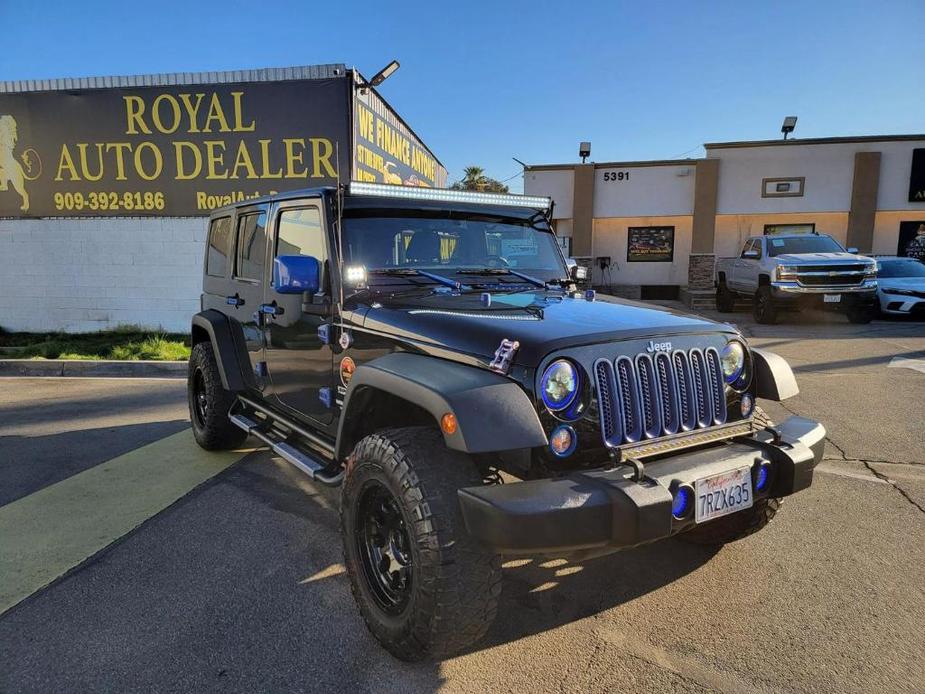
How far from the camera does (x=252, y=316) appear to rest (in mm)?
4145

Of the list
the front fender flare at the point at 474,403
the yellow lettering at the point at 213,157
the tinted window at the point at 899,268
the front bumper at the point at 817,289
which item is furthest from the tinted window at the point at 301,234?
the tinted window at the point at 899,268

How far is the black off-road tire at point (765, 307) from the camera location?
12781 millimetres

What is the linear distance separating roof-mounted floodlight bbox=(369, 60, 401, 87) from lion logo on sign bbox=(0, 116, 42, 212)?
6226mm

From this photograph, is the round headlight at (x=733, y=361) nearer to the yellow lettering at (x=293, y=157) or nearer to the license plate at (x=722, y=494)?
the license plate at (x=722, y=494)

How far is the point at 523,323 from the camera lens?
254 cm

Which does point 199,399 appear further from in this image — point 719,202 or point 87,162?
point 719,202

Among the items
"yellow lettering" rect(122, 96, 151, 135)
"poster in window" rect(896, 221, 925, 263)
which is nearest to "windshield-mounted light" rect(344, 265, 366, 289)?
"yellow lettering" rect(122, 96, 151, 135)

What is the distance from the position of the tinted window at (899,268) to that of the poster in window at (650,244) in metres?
6.73

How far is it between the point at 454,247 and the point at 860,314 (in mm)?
11935

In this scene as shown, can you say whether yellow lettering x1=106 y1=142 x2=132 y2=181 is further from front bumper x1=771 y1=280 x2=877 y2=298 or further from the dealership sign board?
front bumper x1=771 y1=280 x2=877 y2=298

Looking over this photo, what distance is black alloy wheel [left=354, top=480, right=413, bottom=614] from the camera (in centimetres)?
242

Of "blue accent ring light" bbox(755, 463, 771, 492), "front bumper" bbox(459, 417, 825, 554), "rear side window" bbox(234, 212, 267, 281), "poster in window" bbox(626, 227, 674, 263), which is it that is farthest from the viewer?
"poster in window" bbox(626, 227, 674, 263)

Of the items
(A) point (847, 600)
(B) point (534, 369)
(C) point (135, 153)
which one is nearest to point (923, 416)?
(A) point (847, 600)

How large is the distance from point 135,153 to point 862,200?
61.2ft
